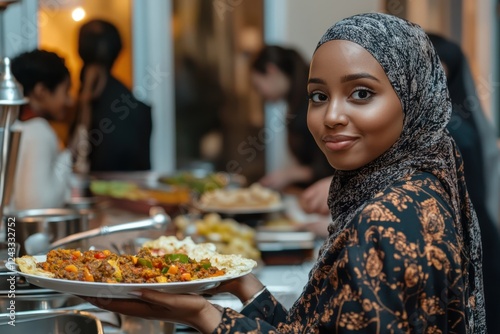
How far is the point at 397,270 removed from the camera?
3.74 ft

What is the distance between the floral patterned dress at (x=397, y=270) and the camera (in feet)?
3.73

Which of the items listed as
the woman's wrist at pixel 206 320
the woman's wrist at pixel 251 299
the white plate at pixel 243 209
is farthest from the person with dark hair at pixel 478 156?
the woman's wrist at pixel 206 320

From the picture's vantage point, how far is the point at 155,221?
6.55ft

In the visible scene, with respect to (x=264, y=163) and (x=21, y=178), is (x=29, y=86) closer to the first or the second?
(x=21, y=178)

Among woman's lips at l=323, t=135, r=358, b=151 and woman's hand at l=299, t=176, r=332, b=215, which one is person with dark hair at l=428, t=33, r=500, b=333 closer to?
woman's hand at l=299, t=176, r=332, b=215

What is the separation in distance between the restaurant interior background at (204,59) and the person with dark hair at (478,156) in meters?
3.09

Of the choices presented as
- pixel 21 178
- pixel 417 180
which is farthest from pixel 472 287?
pixel 21 178

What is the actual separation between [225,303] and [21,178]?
4.27ft

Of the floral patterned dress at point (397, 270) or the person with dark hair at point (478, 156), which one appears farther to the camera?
the person with dark hair at point (478, 156)

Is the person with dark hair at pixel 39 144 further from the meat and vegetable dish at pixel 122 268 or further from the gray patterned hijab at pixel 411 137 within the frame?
the gray patterned hijab at pixel 411 137

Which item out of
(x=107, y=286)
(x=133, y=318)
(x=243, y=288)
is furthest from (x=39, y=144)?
(x=107, y=286)

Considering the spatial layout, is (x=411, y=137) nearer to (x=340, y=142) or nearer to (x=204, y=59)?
(x=340, y=142)

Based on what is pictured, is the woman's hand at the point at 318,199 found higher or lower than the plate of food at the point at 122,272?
lower

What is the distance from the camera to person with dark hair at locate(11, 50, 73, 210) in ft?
9.59
